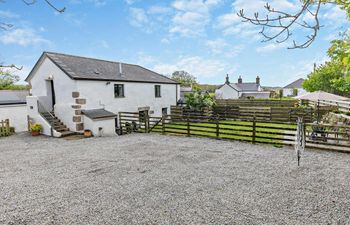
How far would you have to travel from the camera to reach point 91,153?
879 cm

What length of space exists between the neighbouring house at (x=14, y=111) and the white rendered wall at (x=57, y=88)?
2.55 meters

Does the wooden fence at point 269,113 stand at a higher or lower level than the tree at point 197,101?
lower

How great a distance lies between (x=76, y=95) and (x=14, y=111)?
738cm

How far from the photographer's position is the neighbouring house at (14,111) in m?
15.3

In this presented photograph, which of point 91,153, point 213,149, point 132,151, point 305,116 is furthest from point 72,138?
point 305,116

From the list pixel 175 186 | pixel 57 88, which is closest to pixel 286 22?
pixel 175 186

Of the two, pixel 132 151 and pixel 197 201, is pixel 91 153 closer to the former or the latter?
pixel 132 151

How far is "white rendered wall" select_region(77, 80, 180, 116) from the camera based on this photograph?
13.5 metres

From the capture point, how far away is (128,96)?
53.7 feet

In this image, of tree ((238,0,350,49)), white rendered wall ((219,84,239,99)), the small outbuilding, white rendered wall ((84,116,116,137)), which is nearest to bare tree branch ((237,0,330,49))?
tree ((238,0,350,49))

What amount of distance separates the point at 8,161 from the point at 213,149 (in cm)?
856

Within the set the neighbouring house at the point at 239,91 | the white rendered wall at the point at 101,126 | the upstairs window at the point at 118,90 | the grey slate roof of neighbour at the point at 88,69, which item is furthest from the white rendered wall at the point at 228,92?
the white rendered wall at the point at 101,126

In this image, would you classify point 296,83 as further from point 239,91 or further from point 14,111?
point 14,111

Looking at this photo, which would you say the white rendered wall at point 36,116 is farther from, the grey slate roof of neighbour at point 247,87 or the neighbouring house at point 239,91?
the grey slate roof of neighbour at point 247,87
